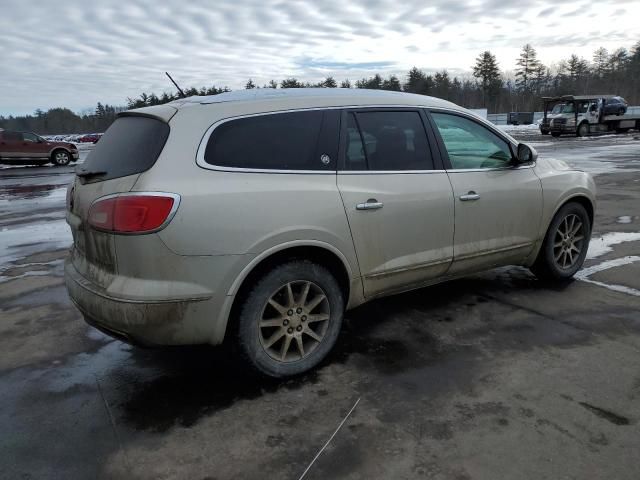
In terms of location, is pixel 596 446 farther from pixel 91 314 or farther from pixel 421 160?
pixel 91 314

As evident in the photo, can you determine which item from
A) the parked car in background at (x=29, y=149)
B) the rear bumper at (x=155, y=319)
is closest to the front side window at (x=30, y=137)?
the parked car in background at (x=29, y=149)

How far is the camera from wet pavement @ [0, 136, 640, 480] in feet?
8.26

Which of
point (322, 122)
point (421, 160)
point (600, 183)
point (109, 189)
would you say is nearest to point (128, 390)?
point (109, 189)

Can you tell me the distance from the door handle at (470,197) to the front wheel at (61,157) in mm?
24585

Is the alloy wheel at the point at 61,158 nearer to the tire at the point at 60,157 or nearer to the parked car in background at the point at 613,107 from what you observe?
the tire at the point at 60,157

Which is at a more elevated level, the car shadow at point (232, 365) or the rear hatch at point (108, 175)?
the rear hatch at point (108, 175)

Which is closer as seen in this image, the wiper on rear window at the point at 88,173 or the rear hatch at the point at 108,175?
the rear hatch at the point at 108,175

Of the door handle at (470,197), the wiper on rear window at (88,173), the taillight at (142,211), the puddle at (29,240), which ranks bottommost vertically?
the puddle at (29,240)

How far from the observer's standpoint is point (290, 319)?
128 inches

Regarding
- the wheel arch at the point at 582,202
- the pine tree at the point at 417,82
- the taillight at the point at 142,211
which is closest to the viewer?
the taillight at the point at 142,211

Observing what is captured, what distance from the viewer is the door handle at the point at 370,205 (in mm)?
3428

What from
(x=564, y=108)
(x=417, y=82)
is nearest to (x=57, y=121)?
(x=417, y=82)

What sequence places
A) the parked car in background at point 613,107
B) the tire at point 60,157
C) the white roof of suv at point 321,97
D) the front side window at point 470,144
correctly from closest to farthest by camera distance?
1. the white roof of suv at point 321,97
2. the front side window at point 470,144
3. the tire at point 60,157
4. the parked car in background at point 613,107

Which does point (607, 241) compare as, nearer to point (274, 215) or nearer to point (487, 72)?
point (274, 215)
